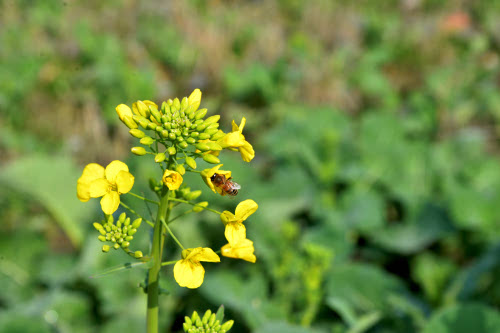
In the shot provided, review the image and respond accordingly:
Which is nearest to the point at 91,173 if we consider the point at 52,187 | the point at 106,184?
the point at 106,184

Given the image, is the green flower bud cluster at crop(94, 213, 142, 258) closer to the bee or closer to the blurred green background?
the bee

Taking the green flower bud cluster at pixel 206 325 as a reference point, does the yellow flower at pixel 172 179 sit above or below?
above

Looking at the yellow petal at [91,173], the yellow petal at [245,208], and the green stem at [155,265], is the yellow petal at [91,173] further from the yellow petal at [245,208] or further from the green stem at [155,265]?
the yellow petal at [245,208]

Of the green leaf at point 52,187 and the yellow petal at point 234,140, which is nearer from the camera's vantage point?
the yellow petal at point 234,140

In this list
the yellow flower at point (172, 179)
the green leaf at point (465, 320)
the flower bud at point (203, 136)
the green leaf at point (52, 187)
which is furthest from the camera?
the green leaf at point (52, 187)

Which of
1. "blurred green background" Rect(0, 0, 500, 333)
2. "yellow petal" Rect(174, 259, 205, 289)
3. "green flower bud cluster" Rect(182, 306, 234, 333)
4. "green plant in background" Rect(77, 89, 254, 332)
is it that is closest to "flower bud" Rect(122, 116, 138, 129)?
"green plant in background" Rect(77, 89, 254, 332)

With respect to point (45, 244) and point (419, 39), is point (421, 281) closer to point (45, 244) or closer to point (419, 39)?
point (45, 244)

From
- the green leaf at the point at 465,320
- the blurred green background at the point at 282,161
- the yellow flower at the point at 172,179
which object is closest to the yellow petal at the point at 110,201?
the yellow flower at the point at 172,179
